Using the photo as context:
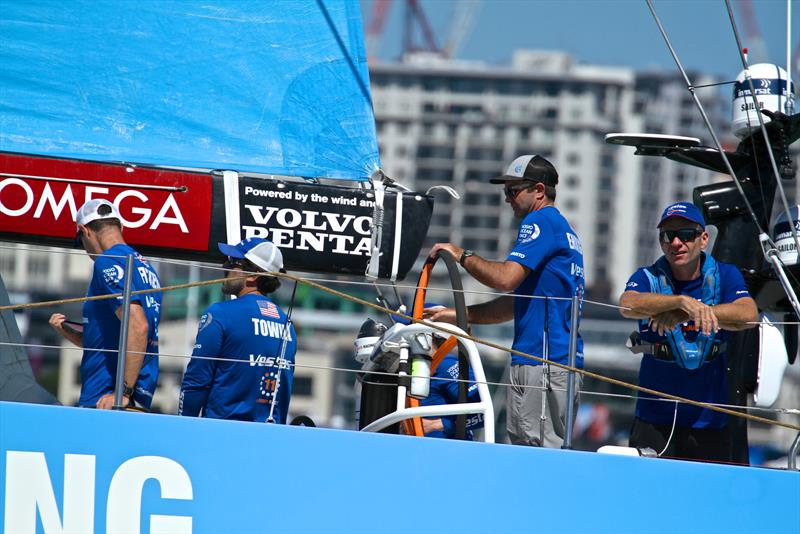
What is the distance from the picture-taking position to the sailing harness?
3.90m

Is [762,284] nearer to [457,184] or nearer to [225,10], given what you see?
[225,10]

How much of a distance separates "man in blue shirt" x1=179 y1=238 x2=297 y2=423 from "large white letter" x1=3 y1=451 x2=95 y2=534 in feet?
1.70

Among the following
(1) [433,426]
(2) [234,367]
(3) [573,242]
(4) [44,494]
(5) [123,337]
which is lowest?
(4) [44,494]

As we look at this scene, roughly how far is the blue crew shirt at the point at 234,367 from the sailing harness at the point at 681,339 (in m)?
1.14

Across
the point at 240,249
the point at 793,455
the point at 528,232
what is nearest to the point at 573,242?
the point at 528,232

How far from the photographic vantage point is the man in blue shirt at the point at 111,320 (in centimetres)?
383

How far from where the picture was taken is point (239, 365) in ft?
12.9

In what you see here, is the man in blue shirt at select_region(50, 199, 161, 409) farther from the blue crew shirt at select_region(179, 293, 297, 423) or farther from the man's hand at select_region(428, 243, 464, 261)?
the man's hand at select_region(428, 243, 464, 261)

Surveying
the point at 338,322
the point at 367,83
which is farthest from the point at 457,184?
the point at 367,83

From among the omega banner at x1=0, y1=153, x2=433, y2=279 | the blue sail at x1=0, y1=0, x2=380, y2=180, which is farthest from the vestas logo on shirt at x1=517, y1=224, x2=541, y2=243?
the blue sail at x1=0, y1=0, x2=380, y2=180

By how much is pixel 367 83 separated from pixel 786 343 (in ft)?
6.58

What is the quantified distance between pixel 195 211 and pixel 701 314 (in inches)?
76.5

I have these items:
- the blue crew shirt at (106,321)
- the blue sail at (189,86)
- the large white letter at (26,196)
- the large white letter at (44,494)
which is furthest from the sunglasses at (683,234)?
the large white letter at (26,196)

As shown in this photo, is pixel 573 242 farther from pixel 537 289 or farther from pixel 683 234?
pixel 683 234
